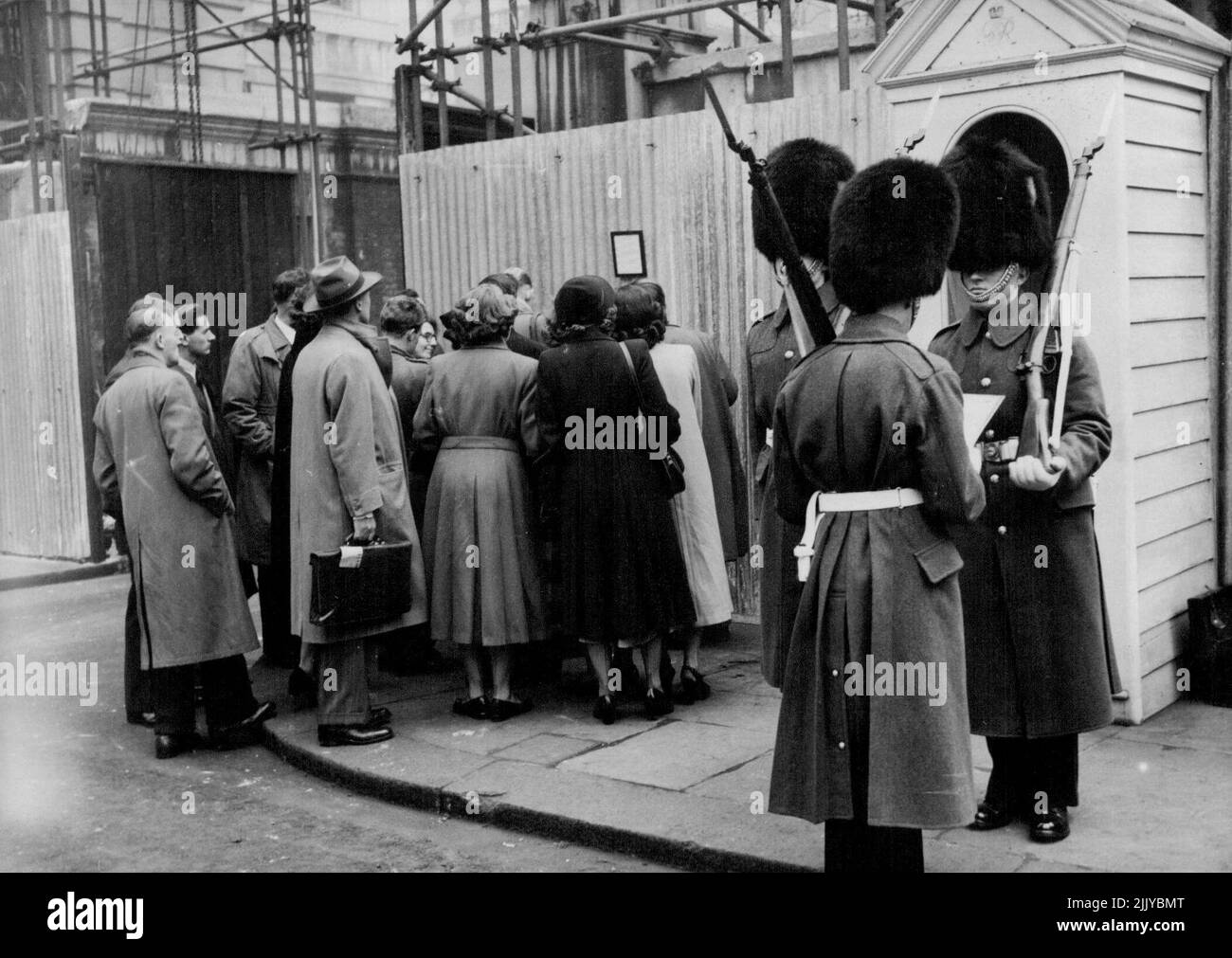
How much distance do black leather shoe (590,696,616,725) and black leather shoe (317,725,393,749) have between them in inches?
37.0

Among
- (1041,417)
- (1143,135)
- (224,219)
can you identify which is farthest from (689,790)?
(224,219)

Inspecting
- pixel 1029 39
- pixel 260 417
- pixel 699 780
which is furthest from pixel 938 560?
pixel 260 417

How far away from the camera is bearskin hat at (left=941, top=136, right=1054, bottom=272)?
16.0 ft

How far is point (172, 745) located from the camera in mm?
6641

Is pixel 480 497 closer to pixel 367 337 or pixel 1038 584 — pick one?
pixel 367 337

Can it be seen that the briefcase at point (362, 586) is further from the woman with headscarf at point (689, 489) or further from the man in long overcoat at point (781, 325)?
the man in long overcoat at point (781, 325)

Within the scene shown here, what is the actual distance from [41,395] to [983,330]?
915 cm

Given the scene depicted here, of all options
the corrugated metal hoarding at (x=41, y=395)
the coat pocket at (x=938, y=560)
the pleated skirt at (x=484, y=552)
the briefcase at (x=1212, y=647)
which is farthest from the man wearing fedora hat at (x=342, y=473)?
the corrugated metal hoarding at (x=41, y=395)

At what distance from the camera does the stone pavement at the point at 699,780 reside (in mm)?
4797

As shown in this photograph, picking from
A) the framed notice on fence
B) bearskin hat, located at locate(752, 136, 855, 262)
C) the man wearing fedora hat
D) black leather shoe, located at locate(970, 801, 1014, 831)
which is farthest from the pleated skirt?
black leather shoe, located at locate(970, 801, 1014, 831)

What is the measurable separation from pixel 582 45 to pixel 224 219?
3421 mm

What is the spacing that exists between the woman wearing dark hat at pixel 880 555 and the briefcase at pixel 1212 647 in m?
2.77
